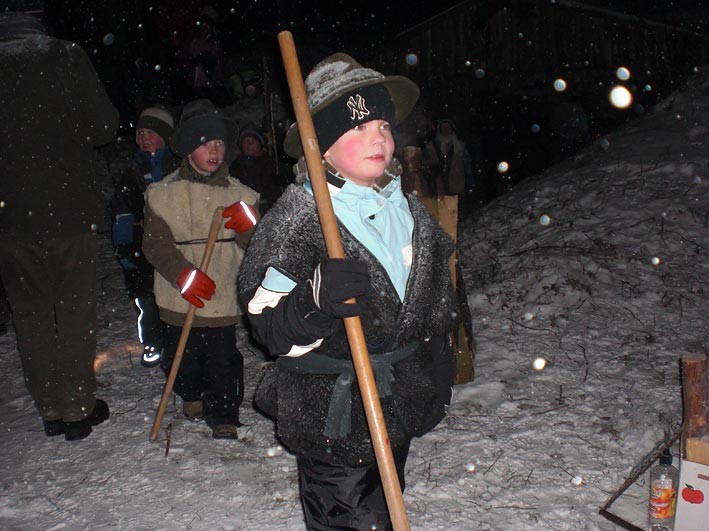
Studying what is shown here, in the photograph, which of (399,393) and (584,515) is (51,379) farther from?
(584,515)

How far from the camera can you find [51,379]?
3834mm

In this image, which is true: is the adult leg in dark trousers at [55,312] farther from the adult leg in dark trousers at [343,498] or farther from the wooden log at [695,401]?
the wooden log at [695,401]

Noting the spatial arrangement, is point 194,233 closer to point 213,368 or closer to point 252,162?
point 213,368

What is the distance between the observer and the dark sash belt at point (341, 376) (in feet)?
6.57

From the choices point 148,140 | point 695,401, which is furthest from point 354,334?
point 148,140

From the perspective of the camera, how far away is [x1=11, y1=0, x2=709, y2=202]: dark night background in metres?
12.0

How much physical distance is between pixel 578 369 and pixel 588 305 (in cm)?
124

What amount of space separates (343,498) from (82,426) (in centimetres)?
267

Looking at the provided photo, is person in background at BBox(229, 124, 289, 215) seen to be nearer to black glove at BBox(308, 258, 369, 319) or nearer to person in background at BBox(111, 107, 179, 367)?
person in background at BBox(111, 107, 179, 367)

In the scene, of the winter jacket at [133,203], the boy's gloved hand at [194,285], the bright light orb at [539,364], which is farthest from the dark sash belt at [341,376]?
the winter jacket at [133,203]

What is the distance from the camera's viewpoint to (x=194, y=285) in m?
3.43

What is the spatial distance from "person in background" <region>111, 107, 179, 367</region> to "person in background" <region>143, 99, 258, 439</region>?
1137 mm

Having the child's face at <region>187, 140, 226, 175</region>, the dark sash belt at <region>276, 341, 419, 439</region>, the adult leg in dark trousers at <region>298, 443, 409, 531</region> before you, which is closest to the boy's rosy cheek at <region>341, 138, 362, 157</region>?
the dark sash belt at <region>276, 341, 419, 439</region>

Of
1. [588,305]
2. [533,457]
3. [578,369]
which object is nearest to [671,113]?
[588,305]
